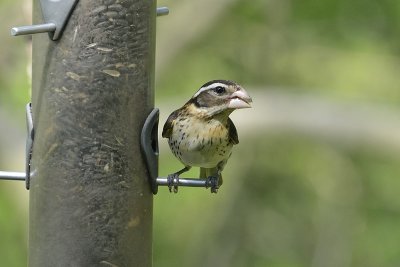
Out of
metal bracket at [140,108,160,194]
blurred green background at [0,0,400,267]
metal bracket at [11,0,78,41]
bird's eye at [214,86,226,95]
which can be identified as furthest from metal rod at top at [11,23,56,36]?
blurred green background at [0,0,400,267]

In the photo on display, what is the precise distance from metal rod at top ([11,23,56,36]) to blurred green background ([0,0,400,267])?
4879mm

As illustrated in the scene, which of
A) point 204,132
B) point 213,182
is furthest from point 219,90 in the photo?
point 213,182

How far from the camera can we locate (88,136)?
5379 mm

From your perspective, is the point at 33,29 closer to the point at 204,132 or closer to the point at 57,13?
the point at 57,13

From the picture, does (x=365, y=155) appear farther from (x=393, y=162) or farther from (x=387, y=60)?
(x=387, y=60)

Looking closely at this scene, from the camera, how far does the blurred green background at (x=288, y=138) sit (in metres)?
10.4

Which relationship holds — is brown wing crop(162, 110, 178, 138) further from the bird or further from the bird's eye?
the bird's eye

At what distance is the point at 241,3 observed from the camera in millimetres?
11227

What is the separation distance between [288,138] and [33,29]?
599 centimetres

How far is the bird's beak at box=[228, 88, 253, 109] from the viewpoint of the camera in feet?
18.7

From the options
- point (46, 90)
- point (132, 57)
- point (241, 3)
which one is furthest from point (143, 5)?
point (241, 3)

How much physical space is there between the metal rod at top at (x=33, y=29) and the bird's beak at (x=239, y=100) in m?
1.09

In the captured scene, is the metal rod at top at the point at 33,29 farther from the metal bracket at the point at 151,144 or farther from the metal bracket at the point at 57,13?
the metal bracket at the point at 151,144

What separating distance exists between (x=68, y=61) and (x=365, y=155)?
6.15 meters
